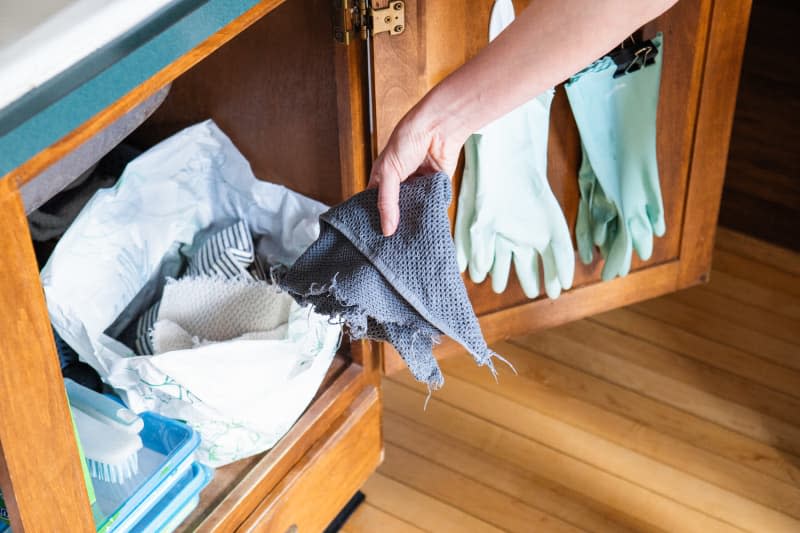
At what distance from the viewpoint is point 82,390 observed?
1232 millimetres

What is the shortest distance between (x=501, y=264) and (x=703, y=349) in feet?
1.98

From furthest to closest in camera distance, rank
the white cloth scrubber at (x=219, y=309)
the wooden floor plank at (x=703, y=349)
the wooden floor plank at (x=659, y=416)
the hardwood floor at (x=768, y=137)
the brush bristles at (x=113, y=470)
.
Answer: the hardwood floor at (x=768, y=137) < the wooden floor plank at (x=703, y=349) < the wooden floor plank at (x=659, y=416) < the white cloth scrubber at (x=219, y=309) < the brush bristles at (x=113, y=470)

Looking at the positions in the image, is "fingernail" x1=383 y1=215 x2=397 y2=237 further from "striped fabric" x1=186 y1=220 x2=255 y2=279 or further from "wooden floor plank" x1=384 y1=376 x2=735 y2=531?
"wooden floor plank" x1=384 y1=376 x2=735 y2=531

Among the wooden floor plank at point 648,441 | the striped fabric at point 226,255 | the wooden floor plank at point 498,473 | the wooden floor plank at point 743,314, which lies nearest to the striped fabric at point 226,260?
the striped fabric at point 226,255

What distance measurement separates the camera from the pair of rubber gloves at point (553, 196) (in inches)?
57.1

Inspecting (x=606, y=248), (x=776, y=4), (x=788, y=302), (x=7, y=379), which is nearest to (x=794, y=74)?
(x=776, y=4)

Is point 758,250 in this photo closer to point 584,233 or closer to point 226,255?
point 584,233

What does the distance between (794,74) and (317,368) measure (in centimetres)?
187

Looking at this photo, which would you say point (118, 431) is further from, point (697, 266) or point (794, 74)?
point (794, 74)

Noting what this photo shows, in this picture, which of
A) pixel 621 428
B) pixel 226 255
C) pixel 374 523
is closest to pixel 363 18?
pixel 226 255

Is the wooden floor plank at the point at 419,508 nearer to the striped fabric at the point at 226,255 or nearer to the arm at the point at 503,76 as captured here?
the striped fabric at the point at 226,255

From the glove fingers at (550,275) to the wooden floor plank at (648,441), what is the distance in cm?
29

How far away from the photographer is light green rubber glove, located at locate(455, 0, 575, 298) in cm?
144

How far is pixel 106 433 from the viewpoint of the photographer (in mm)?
1183
